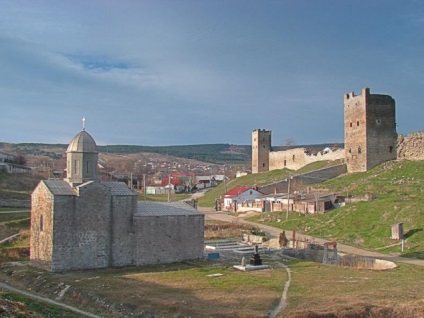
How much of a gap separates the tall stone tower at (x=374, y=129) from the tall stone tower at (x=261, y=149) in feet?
88.4

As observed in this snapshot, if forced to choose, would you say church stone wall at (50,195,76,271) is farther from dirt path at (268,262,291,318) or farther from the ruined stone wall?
the ruined stone wall

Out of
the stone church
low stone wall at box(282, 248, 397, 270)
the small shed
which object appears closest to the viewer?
the stone church

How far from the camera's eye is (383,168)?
51.2 metres

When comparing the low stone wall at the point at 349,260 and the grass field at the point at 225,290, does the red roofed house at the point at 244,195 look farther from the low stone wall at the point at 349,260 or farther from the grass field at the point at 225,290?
the grass field at the point at 225,290

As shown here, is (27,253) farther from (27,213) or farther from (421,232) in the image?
(421,232)

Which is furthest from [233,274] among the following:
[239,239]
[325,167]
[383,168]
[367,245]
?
[325,167]

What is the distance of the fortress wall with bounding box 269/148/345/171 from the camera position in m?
66.8

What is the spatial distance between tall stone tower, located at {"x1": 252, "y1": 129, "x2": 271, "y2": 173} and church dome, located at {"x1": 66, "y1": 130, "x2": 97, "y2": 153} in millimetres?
52082

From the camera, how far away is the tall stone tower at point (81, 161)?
93.6ft

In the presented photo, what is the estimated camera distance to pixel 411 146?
2015 inches

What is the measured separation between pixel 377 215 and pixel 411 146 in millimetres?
17043

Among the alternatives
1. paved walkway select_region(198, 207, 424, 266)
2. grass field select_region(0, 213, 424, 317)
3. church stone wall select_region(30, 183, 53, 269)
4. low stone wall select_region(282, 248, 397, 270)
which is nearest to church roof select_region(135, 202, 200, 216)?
grass field select_region(0, 213, 424, 317)

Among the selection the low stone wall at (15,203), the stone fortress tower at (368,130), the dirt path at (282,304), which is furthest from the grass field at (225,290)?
the stone fortress tower at (368,130)

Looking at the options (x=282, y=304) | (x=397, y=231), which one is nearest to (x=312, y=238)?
(x=397, y=231)
